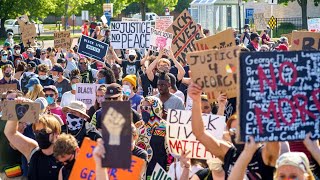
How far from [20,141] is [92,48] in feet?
27.6

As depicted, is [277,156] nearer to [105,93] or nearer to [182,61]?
[105,93]

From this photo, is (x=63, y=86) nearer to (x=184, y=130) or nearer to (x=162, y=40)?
(x=162, y=40)

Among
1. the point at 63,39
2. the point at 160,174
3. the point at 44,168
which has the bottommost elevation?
the point at 160,174

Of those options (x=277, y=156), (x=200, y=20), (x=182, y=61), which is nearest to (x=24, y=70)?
(x=182, y=61)

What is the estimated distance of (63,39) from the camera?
21.9m

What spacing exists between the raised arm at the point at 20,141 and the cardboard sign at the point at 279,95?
2.97 m

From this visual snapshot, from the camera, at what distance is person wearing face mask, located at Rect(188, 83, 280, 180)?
608 cm

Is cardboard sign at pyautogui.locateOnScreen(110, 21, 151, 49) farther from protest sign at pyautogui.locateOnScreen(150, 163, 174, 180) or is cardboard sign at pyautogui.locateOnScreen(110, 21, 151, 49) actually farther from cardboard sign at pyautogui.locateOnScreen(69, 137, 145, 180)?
cardboard sign at pyautogui.locateOnScreen(69, 137, 145, 180)

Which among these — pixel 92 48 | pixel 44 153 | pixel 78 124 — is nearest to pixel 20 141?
pixel 44 153

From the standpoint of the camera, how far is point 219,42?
30.6 feet

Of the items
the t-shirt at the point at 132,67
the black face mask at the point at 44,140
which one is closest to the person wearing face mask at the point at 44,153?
the black face mask at the point at 44,140

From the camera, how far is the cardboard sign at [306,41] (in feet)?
35.5

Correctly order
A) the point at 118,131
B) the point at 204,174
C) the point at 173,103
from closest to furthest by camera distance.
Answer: the point at 118,131, the point at 204,174, the point at 173,103

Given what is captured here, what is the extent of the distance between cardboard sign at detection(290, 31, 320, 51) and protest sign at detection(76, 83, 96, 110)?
3.07m
